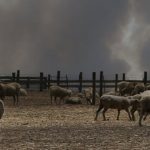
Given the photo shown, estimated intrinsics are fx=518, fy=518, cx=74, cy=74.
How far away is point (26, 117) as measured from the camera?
21.1 m

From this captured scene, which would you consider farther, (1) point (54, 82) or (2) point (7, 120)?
(1) point (54, 82)

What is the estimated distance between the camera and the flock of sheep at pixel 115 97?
18422 mm

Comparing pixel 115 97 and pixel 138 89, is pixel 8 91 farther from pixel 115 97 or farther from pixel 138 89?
pixel 115 97

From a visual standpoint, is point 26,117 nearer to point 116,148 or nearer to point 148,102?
point 148,102

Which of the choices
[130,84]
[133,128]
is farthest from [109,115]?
[130,84]

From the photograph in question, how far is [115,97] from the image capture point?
21.3 metres

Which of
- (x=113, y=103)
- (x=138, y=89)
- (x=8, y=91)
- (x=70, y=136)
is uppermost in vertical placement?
(x=138, y=89)

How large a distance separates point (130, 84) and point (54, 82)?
27.8 ft

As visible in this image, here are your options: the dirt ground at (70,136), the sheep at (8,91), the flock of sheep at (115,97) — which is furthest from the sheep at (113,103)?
the sheep at (8,91)

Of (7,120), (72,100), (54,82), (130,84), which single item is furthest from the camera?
(54,82)

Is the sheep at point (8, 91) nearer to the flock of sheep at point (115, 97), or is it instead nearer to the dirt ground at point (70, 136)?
the flock of sheep at point (115, 97)

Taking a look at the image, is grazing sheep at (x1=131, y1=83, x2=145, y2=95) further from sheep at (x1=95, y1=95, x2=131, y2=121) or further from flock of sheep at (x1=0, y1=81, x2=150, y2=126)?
sheep at (x1=95, y1=95, x2=131, y2=121)

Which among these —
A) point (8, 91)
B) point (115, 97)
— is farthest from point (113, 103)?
point (8, 91)

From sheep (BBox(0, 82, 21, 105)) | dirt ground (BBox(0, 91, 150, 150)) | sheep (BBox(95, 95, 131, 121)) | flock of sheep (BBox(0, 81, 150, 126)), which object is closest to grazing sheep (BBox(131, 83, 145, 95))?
flock of sheep (BBox(0, 81, 150, 126))
